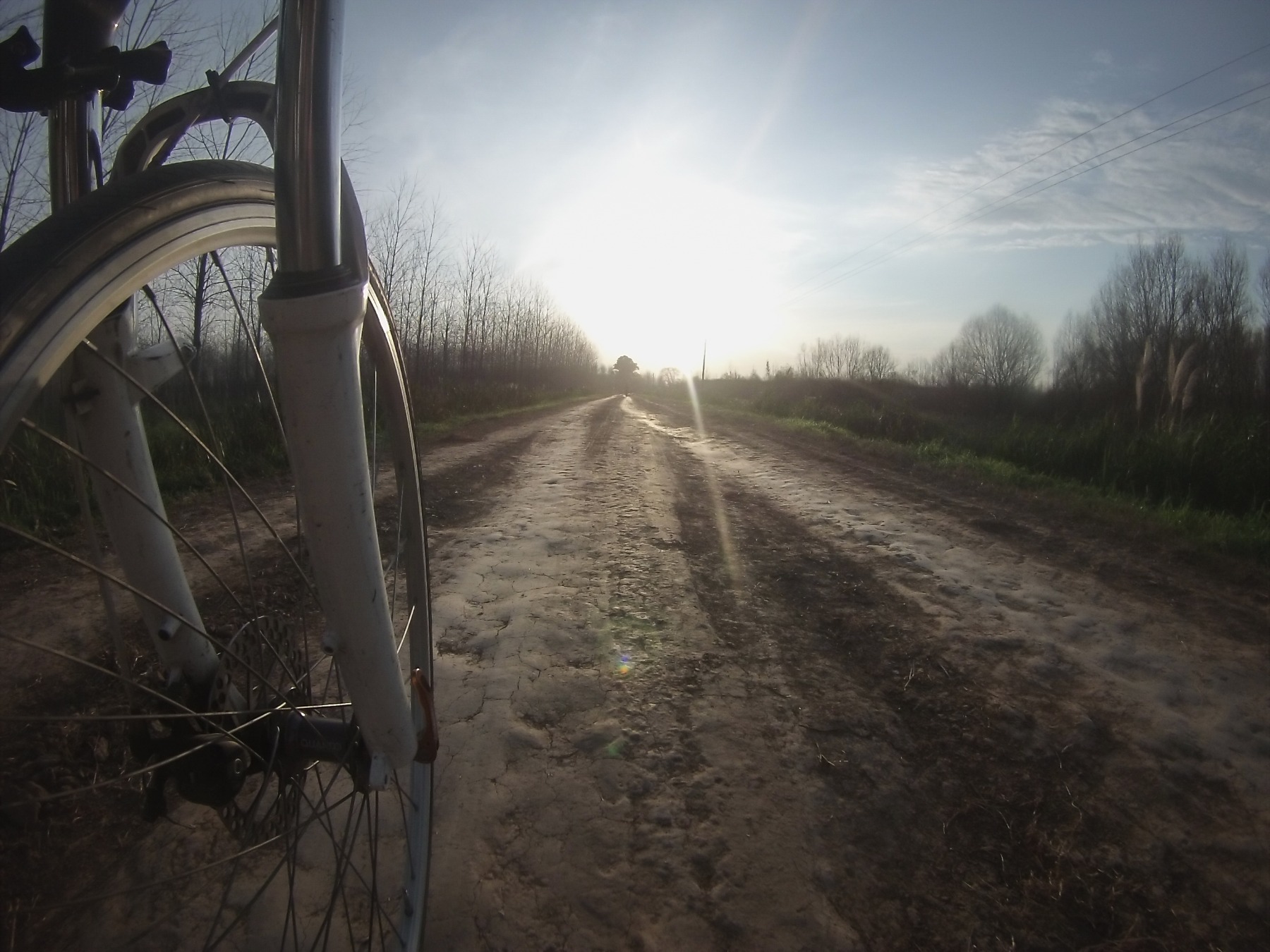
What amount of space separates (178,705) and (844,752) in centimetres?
191

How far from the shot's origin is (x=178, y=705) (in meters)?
1.00

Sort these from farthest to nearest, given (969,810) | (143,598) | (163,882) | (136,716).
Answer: (969,810), (143,598), (136,716), (163,882)

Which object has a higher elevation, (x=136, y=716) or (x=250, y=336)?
(x=250, y=336)

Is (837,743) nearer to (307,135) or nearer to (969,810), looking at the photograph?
(969,810)

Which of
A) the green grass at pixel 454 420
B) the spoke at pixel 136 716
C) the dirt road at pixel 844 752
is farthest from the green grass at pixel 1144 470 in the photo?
the green grass at pixel 454 420

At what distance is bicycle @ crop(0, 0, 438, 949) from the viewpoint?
2.75 ft

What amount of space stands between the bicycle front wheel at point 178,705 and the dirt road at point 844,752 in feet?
1.13

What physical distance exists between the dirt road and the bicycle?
469 millimetres

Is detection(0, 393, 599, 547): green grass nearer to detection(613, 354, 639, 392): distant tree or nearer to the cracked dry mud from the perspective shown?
the cracked dry mud

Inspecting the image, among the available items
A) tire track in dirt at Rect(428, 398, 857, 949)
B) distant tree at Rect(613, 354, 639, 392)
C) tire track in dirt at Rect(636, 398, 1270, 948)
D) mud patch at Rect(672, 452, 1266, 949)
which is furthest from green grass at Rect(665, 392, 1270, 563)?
distant tree at Rect(613, 354, 639, 392)

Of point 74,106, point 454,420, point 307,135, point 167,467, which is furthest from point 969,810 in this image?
point 454,420

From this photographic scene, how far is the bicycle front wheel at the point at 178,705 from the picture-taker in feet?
2.58

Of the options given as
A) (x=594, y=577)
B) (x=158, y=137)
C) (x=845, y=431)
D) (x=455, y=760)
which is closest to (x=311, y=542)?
(x=158, y=137)

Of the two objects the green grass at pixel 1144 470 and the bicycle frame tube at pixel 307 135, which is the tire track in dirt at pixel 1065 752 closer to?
the bicycle frame tube at pixel 307 135
